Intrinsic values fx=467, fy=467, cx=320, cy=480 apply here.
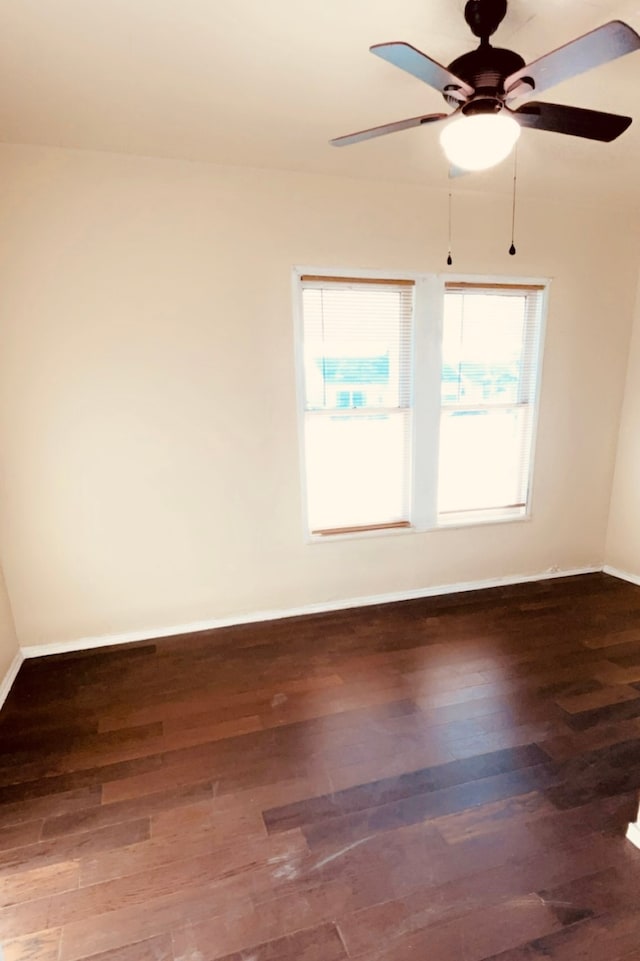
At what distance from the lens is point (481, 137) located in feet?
4.46

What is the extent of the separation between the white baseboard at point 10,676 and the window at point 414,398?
1915 mm

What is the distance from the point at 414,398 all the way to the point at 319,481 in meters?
0.86

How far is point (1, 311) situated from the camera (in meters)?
2.46

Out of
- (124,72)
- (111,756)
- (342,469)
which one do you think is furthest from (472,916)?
(124,72)

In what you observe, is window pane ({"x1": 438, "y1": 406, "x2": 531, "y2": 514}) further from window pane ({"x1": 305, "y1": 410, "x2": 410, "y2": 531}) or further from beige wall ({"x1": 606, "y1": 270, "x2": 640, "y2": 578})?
beige wall ({"x1": 606, "y1": 270, "x2": 640, "y2": 578})

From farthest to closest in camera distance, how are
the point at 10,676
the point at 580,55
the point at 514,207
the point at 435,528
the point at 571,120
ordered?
the point at 435,528 → the point at 514,207 → the point at 10,676 → the point at 571,120 → the point at 580,55

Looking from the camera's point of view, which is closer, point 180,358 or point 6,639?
point 6,639

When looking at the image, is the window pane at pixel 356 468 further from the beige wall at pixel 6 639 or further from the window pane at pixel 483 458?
the beige wall at pixel 6 639

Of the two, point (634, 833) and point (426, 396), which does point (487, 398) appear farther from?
point (634, 833)

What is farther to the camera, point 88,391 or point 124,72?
point 88,391

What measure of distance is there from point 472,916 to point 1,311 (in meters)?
3.24

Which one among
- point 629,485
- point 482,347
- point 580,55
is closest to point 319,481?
point 482,347

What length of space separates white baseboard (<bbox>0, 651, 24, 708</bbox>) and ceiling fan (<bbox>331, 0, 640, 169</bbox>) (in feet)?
10.2

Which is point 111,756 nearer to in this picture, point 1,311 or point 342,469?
point 342,469
